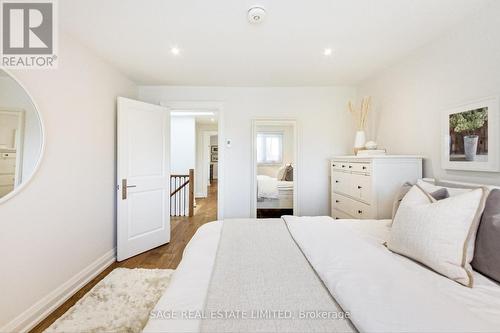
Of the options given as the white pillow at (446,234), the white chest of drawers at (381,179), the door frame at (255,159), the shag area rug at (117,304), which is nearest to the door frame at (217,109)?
the door frame at (255,159)

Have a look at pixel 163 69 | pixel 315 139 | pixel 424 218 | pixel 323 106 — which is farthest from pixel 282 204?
pixel 424 218

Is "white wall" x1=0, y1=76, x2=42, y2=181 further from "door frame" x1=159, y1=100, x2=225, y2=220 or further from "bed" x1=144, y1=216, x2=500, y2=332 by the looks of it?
"door frame" x1=159, y1=100, x2=225, y2=220

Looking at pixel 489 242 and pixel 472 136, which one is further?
pixel 472 136

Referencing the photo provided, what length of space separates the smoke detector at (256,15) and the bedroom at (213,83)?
0.01 meters

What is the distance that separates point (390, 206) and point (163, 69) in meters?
2.95

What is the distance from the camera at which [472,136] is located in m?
1.73

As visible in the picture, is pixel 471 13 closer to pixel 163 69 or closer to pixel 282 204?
pixel 163 69

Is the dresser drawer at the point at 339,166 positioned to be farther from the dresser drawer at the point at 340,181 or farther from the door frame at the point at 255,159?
the door frame at the point at 255,159

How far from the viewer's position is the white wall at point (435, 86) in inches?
63.7

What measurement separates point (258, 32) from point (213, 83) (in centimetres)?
145

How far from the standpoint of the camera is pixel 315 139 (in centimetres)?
350

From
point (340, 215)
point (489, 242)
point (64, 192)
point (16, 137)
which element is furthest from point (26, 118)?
point (340, 215)

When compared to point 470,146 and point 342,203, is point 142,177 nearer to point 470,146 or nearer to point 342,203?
point 342,203

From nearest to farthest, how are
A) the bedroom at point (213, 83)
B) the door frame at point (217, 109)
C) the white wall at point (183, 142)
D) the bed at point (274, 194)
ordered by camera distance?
1. the bedroom at point (213, 83)
2. the door frame at point (217, 109)
3. the bed at point (274, 194)
4. the white wall at point (183, 142)
